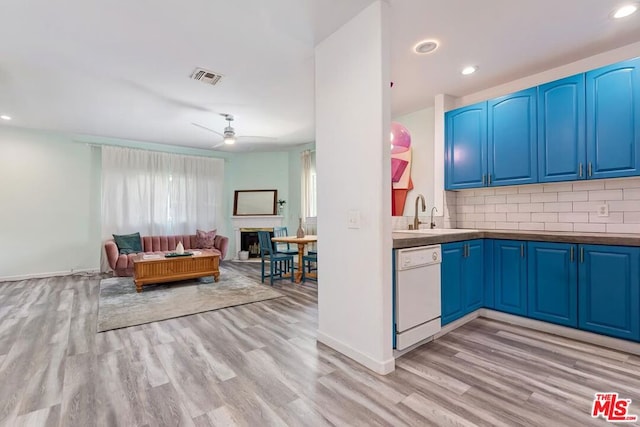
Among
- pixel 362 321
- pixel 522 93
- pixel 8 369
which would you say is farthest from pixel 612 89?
pixel 8 369

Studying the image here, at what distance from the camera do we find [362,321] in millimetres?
2191

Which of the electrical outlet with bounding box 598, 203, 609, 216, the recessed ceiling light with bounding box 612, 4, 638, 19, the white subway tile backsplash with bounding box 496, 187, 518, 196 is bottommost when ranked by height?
the electrical outlet with bounding box 598, 203, 609, 216

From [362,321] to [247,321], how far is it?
1457 millimetres

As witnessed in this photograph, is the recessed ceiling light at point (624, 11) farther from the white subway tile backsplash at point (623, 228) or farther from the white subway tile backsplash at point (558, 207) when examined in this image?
the white subway tile backsplash at point (623, 228)

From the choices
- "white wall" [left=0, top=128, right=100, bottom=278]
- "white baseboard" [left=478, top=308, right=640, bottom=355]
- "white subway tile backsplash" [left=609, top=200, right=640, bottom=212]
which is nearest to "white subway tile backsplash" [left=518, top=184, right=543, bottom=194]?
"white subway tile backsplash" [left=609, top=200, right=640, bottom=212]

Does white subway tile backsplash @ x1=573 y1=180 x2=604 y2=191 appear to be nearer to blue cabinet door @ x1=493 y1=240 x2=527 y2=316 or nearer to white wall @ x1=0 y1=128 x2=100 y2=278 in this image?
blue cabinet door @ x1=493 y1=240 x2=527 y2=316

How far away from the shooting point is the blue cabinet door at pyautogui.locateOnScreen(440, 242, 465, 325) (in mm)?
2613

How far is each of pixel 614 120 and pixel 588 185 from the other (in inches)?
25.4

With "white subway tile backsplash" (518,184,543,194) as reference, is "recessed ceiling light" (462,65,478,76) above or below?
above

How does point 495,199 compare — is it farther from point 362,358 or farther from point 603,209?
point 362,358

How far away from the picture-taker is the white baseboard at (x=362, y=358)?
6.73 ft

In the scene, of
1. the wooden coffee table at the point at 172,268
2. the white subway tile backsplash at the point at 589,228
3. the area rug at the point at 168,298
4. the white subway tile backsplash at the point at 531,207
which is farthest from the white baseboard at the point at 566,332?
the wooden coffee table at the point at 172,268

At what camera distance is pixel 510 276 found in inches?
116

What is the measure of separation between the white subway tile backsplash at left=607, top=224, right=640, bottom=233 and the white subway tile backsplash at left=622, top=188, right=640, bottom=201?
9.8 inches
